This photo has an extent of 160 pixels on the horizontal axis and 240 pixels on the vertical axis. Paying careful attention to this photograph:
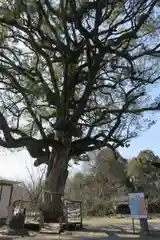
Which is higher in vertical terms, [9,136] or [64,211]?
[9,136]

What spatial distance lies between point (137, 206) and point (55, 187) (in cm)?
376

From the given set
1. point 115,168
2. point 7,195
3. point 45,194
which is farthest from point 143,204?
point 115,168

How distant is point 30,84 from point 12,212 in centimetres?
571

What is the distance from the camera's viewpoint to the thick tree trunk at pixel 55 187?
11.5 meters

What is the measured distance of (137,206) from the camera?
9.71m

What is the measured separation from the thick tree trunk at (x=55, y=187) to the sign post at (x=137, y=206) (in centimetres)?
312

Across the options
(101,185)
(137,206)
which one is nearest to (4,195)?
(101,185)

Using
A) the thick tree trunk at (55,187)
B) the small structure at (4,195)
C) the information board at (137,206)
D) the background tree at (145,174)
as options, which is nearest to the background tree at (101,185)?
the background tree at (145,174)

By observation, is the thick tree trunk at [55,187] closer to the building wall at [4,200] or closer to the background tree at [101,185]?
the building wall at [4,200]

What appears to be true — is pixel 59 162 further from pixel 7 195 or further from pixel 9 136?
pixel 7 195

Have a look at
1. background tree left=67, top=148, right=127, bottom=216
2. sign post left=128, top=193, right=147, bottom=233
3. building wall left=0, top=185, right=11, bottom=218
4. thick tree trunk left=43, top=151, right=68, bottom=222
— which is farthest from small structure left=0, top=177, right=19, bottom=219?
sign post left=128, top=193, right=147, bottom=233

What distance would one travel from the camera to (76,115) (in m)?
12.3

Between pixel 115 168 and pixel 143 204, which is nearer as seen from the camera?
pixel 143 204

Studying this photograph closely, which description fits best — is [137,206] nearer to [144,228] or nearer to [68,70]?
[144,228]
